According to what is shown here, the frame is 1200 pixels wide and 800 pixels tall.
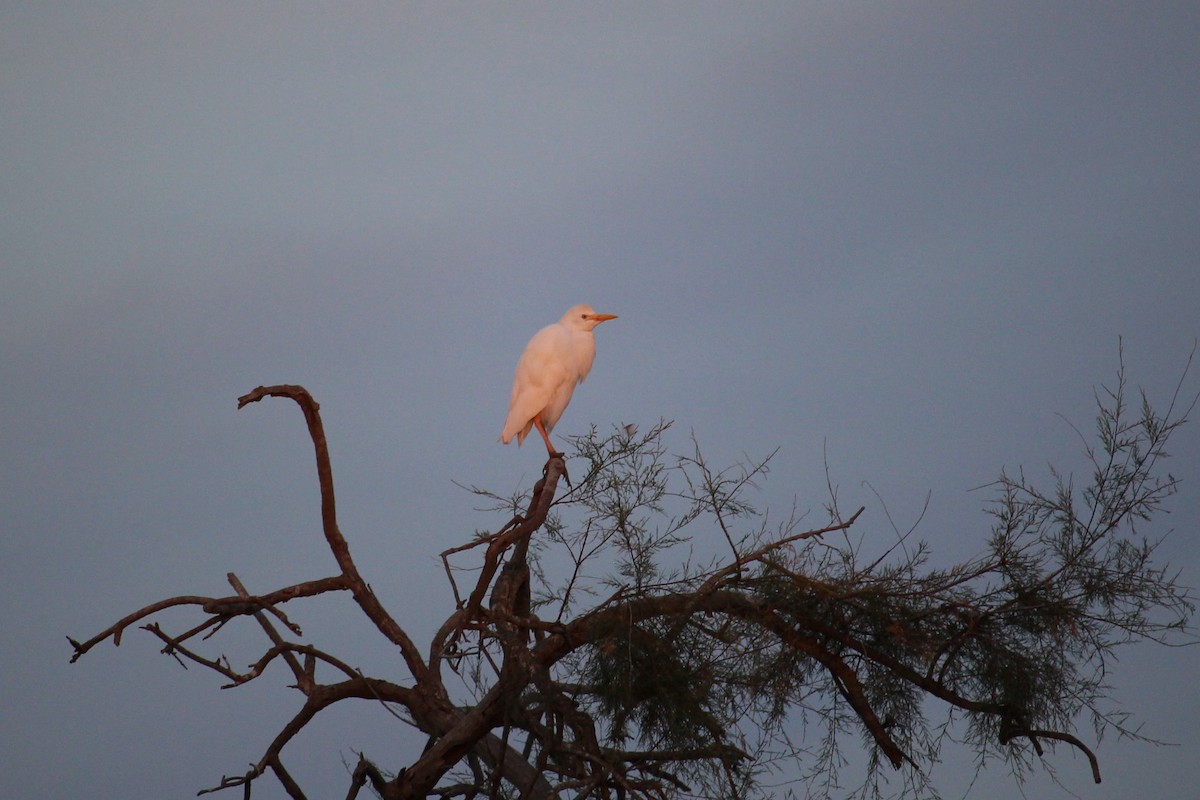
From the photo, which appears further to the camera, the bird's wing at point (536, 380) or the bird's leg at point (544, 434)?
the bird's wing at point (536, 380)

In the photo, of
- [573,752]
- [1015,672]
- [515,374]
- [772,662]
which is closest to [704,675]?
[772,662]

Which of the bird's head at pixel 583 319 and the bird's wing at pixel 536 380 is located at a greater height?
the bird's head at pixel 583 319

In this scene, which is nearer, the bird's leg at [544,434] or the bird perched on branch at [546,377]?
the bird's leg at [544,434]

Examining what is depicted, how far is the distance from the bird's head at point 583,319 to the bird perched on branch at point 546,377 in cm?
6

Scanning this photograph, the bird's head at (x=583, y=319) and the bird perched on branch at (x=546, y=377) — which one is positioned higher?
the bird's head at (x=583, y=319)

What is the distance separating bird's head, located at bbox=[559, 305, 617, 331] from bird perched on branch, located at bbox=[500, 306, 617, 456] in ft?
0.21

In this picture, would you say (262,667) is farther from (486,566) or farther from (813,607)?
(813,607)

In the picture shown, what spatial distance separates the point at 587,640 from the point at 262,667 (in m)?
1.40

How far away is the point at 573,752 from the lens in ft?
13.9

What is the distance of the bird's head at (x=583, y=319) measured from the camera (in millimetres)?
8016

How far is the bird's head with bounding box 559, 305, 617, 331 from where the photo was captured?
802 centimetres

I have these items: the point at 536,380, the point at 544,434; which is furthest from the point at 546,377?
Answer: the point at 544,434

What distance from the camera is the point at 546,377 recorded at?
292 inches

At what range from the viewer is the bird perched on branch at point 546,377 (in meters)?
7.33
